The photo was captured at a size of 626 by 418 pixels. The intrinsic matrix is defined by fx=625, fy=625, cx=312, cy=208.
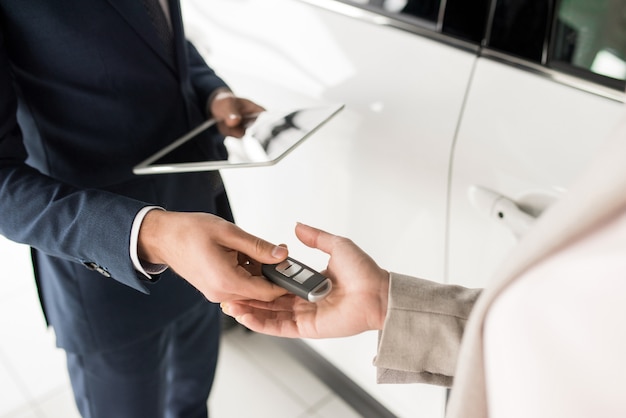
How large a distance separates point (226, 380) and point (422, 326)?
41.2 inches

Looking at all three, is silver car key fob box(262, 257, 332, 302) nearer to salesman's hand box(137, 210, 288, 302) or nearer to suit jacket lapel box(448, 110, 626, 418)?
salesman's hand box(137, 210, 288, 302)

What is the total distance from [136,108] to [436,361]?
554 mm

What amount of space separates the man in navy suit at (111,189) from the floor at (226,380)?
489 mm

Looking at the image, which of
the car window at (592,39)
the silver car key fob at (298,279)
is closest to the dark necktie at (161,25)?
the silver car key fob at (298,279)

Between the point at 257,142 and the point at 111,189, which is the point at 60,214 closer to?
the point at 111,189

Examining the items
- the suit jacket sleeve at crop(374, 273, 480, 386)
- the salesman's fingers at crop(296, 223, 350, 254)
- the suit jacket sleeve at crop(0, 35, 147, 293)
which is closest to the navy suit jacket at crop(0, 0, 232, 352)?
the suit jacket sleeve at crop(0, 35, 147, 293)

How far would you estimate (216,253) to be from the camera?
697 millimetres

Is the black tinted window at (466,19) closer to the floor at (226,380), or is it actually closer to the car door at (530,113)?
the car door at (530,113)

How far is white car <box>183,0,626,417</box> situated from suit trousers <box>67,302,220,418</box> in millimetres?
304

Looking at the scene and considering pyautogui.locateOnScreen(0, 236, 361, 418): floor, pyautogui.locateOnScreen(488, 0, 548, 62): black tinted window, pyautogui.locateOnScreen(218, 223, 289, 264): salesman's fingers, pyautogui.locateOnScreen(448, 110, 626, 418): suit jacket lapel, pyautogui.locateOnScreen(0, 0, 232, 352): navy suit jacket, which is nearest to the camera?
pyautogui.locateOnScreen(448, 110, 626, 418): suit jacket lapel

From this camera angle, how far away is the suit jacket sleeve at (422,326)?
70 centimetres

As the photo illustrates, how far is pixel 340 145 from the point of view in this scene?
112 cm

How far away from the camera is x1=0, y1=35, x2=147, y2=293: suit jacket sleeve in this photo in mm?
780

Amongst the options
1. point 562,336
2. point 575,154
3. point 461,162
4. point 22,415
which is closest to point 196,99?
point 461,162
